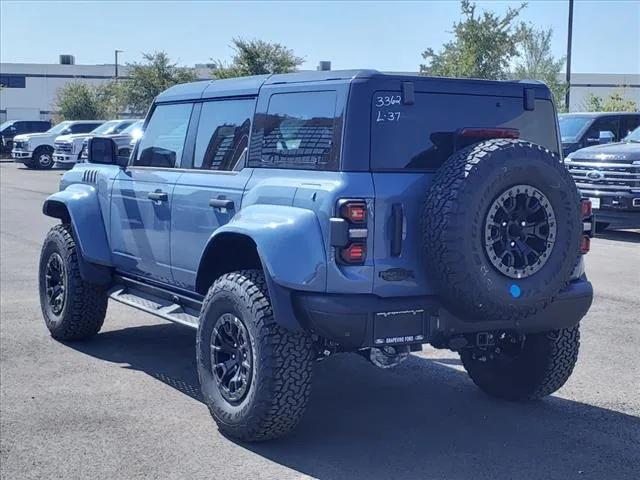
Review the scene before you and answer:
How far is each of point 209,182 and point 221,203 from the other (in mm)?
308

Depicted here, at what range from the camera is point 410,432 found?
17.3 feet

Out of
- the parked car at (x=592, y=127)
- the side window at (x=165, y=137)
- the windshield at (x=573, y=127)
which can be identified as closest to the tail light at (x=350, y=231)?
the side window at (x=165, y=137)

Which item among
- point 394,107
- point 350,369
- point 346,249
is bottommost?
point 350,369

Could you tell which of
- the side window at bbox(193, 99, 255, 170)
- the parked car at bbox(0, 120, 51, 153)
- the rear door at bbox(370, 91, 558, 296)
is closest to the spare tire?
the rear door at bbox(370, 91, 558, 296)

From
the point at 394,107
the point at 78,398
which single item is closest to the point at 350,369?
the point at 78,398

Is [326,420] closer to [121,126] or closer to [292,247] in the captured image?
[292,247]

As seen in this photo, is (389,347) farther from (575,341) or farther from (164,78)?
(164,78)

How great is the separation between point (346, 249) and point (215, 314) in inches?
41.8

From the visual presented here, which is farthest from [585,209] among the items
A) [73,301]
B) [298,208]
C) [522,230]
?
[73,301]

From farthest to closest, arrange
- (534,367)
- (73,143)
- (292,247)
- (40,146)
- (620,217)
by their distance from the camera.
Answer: (40,146) → (73,143) → (620,217) → (534,367) → (292,247)

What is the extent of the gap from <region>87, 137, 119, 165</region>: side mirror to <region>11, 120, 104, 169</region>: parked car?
29308 millimetres

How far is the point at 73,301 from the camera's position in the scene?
23.6 ft

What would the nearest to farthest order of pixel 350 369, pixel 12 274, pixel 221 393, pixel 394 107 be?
pixel 394 107
pixel 221 393
pixel 350 369
pixel 12 274

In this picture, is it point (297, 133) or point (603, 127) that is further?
point (603, 127)
